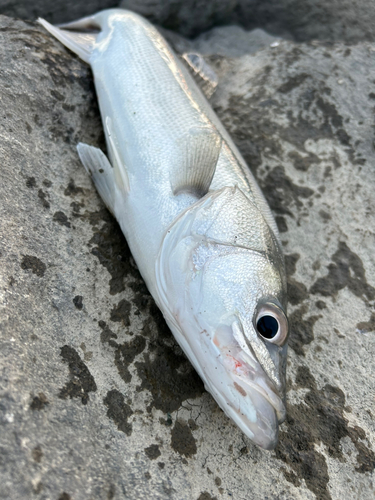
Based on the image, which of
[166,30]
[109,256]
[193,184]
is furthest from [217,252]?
[166,30]

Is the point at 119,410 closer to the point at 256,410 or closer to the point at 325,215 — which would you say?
the point at 256,410

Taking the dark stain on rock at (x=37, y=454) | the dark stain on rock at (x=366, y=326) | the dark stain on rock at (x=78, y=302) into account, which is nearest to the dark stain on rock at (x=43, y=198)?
the dark stain on rock at (x=78, y=302)

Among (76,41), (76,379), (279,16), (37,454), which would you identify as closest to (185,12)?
(279,16)

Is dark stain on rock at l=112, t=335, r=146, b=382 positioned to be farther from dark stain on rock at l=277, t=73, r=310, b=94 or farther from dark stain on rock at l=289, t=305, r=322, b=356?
dark stain on rock at l=277, t=73, r=310, b=94

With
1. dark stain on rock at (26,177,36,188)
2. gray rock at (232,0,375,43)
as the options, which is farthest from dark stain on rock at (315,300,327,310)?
gray rock at (232,0,375,43)

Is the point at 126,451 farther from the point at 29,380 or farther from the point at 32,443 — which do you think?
the point at 29,380

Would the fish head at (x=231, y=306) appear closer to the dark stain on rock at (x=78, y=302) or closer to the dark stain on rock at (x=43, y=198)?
the dark stain on rock at (x=78, y=302)
